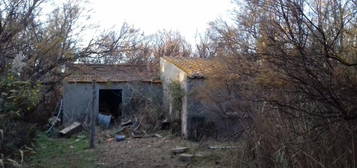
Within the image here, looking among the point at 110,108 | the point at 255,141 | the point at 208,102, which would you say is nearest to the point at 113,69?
the point at 110,108

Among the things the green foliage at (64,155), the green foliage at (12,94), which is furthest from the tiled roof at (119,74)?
the green foliage at (12,94)

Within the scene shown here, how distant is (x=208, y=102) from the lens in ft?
50.3

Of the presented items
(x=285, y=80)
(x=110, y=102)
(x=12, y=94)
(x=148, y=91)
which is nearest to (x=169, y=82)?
(x=148, y=91)

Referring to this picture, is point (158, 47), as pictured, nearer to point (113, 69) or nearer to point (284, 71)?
point (113, 69)

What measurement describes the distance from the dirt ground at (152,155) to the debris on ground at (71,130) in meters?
2.04

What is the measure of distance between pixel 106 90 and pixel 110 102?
105 centimetres

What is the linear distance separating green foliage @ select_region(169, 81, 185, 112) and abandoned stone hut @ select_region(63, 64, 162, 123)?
2.38 m

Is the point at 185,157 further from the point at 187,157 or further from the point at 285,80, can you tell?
the point at 285,80

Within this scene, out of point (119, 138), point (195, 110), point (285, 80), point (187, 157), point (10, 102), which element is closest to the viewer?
point (285, 80)

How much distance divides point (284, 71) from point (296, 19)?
2.40ft

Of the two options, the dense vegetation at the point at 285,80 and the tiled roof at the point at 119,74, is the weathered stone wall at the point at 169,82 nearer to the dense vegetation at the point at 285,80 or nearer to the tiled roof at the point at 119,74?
the tiled roof at the point at 119,74

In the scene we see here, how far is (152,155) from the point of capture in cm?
1277

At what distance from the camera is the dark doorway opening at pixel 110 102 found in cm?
2272

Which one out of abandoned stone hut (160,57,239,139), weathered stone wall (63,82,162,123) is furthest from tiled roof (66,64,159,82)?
abandoned stone hut (160,57,239,139)
